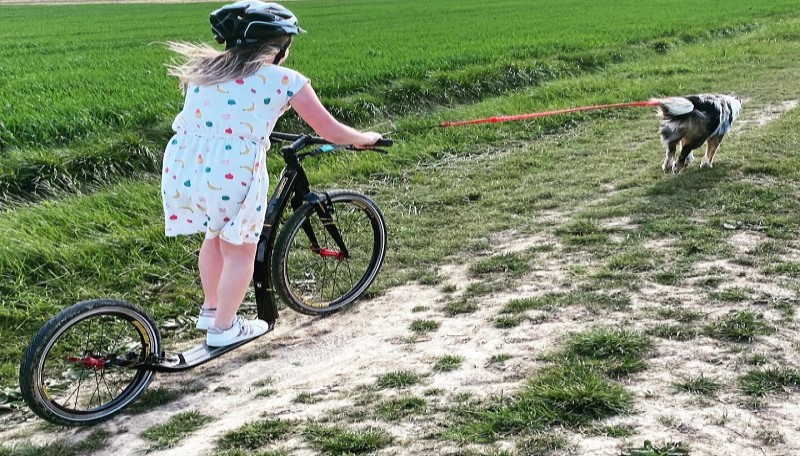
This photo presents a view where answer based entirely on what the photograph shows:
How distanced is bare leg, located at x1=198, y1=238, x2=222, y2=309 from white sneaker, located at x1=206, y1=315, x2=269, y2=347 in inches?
7.4

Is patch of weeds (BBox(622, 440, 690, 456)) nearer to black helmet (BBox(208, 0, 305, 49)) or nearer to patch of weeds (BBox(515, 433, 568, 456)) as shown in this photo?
patch of weeds (BBox(515, 433, 568, 456))

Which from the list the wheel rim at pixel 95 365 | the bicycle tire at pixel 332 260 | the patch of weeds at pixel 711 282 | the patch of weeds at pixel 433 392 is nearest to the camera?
the patch of weeds at pixel 433 392

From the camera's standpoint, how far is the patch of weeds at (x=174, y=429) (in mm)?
3301

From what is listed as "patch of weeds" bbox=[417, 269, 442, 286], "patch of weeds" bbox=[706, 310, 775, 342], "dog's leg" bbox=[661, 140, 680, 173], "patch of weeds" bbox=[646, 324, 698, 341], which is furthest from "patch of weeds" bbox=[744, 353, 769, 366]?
"dog's leg" bbox=[661, 140, 680, 173]

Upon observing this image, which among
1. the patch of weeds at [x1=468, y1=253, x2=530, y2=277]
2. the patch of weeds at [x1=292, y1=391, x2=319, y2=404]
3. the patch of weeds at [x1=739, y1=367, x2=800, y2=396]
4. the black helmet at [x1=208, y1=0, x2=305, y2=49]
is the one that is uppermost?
the black helmet at [x1=208, y1=0, x2=305, y2=49]

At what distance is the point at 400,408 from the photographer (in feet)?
10.9

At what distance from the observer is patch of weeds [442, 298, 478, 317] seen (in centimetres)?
450

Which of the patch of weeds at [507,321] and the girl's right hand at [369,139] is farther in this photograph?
the patch of weeds at [507,321]


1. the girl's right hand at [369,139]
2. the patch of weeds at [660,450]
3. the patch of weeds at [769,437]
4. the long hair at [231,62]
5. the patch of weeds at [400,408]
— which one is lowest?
the patch of weeds at [400,408]

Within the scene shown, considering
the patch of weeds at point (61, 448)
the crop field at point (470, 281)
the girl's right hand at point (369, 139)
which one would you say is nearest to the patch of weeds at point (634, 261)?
the crop field at point (470, 281)

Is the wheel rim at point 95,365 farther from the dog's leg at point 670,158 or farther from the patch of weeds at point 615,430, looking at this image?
the dog's leg at point 670,158

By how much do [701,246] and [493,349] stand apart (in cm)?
208

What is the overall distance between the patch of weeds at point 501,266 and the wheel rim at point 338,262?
0.70m

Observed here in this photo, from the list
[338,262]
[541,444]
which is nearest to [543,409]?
[541,444]
